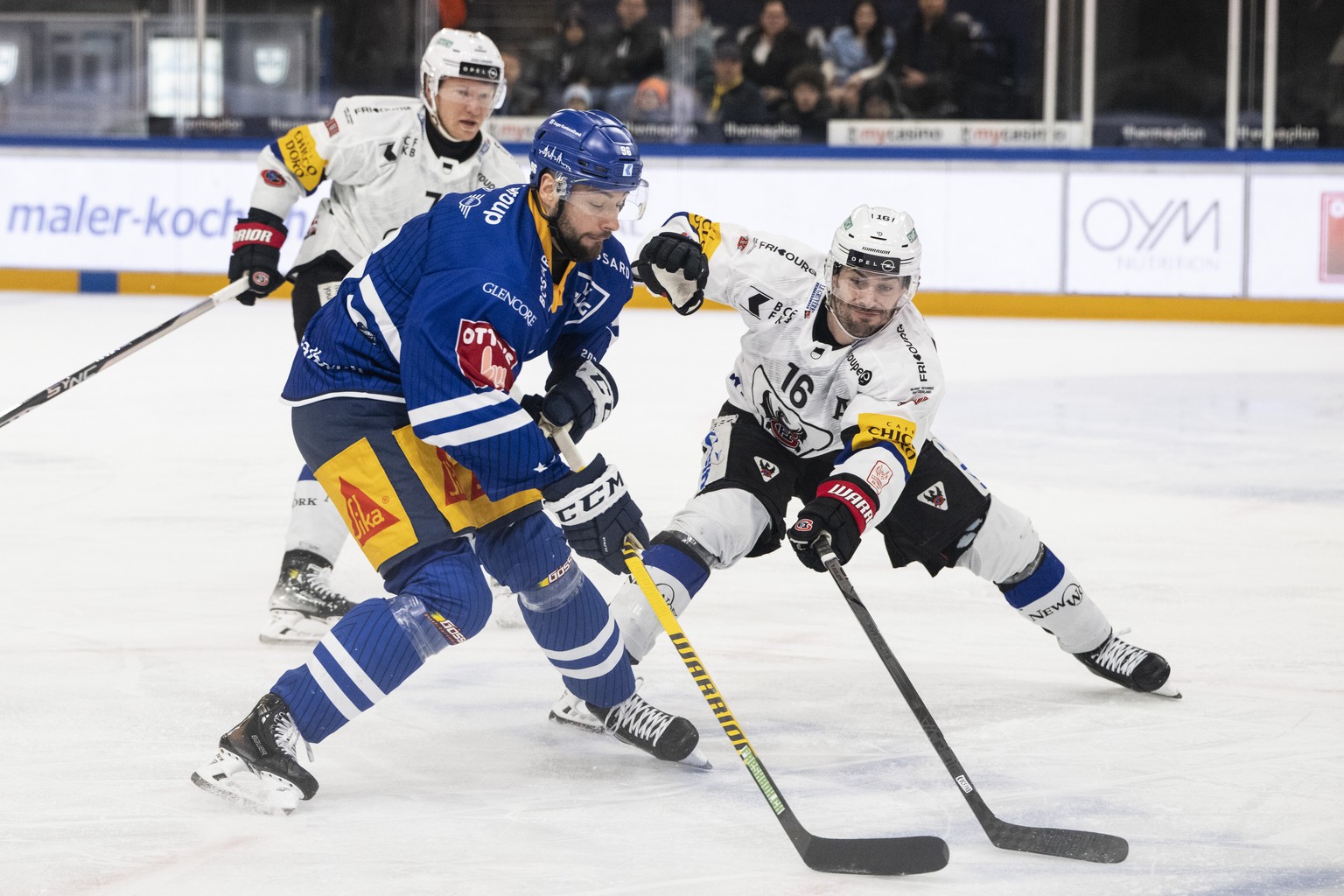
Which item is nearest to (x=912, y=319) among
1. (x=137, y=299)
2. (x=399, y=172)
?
(x=399, y=172)

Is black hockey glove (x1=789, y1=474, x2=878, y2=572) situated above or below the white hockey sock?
above

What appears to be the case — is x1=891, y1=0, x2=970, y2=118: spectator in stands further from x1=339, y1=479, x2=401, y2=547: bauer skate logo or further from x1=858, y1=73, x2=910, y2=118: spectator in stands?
x1=339, y1=479, x2=401, y2=547: bauer skate logo

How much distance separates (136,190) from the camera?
10.6 meters

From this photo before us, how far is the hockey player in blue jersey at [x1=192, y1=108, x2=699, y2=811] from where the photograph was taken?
252 centimetres

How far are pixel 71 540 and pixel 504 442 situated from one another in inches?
88.5

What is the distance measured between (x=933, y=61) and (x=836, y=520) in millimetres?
8394

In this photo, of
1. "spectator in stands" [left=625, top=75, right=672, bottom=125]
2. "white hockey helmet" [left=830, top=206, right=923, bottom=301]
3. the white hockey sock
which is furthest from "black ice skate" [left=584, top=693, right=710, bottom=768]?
"spectator in stands" [left=625, top=75, right=672, bottom=125]

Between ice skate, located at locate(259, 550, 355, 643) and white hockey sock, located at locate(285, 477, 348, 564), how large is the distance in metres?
0.02

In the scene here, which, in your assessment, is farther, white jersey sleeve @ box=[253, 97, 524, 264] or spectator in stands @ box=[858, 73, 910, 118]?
spectator in stands @ box=[858, 73, 910, 118]

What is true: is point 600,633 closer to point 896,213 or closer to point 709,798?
point 709,798

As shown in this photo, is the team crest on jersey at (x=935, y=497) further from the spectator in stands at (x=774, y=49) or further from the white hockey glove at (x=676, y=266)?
the spectator in stands at (x=774, y=49)

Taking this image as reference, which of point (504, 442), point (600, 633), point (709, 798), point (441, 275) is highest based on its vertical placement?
point (441, 275)

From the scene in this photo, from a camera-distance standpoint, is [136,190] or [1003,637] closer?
[1003,637]

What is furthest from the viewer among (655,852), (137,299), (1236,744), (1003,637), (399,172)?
(137,299)
